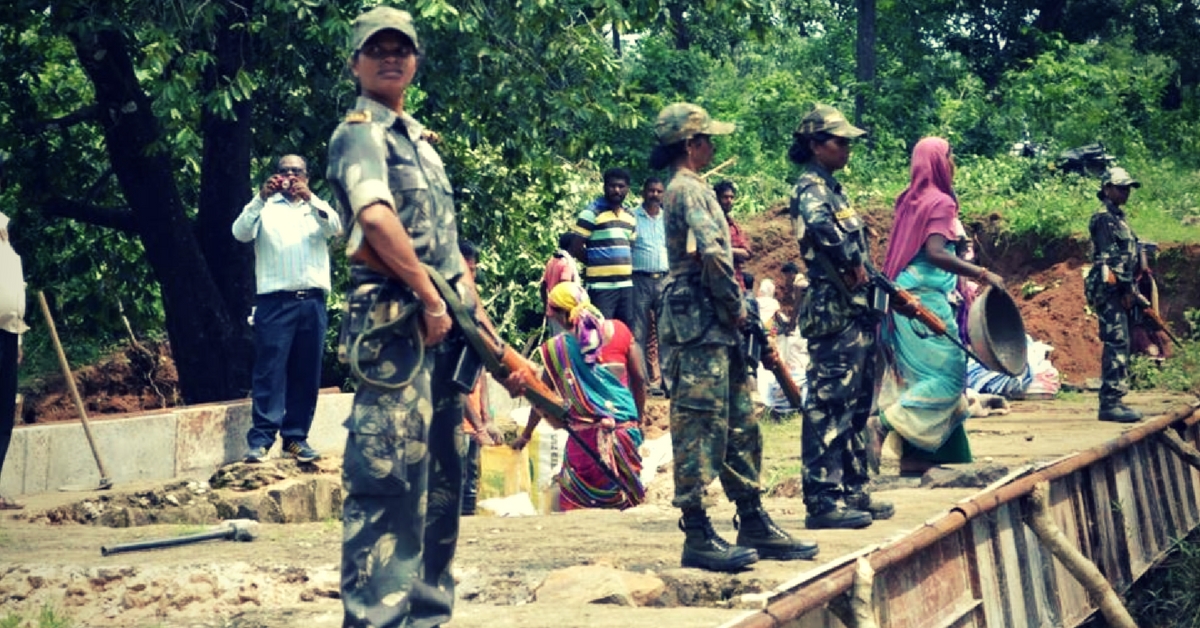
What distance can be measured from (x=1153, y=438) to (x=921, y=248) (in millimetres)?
3387

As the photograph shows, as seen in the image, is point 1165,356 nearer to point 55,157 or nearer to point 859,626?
point 55,157

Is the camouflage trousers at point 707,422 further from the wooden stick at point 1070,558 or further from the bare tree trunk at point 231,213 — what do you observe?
the bare tree trunk at point 231,213

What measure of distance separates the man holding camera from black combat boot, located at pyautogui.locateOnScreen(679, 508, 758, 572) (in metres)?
4.38

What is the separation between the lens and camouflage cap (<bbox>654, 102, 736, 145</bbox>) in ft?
22.2

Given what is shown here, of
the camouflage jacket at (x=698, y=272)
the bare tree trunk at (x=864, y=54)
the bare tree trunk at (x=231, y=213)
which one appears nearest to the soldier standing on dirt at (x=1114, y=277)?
the bare tree trunk at (x=231, y=213)

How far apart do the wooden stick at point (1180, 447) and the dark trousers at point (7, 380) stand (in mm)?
7482

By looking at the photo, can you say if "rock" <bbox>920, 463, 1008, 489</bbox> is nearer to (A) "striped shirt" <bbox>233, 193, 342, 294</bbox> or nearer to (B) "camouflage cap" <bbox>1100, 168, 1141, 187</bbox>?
(B) "camouflage cap" <bbox>1100, 168, 1141, 187</bbox>

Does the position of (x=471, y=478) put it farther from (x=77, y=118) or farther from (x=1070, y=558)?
(x=77, y=118)

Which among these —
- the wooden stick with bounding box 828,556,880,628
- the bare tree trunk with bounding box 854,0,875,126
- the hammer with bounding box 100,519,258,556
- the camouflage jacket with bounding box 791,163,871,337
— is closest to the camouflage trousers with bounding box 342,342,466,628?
the wooden stick with bounding box 828,556,880,628

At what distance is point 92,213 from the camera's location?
44.9 feet

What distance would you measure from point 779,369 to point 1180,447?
224 inches

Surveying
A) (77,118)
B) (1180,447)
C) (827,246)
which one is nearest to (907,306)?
(827,246)

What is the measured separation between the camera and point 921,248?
31.0ft

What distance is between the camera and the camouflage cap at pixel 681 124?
22.2 ft
